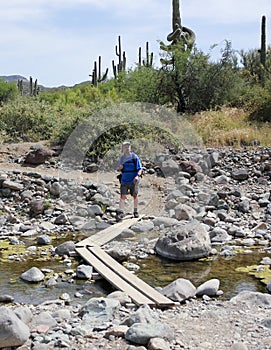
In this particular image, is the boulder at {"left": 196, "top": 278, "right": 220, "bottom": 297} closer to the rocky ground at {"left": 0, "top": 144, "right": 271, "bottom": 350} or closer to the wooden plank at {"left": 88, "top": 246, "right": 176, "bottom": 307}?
the rocky ground at {"left": 0, "top": 144, "right": 271, "bottom": 350}

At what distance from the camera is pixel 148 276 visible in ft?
23.3

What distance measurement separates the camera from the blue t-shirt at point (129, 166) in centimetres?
960

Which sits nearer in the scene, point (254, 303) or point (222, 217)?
point (254, 303)

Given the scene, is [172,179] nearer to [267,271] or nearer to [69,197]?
[69,197]

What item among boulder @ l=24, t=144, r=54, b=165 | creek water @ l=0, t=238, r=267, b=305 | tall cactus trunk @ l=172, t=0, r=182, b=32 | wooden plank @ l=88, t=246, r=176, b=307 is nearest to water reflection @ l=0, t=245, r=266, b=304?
creek water @ l=0, t=238, r=267, b=305

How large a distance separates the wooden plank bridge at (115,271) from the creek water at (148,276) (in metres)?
0.17

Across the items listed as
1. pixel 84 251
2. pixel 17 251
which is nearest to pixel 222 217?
pixel 84 251

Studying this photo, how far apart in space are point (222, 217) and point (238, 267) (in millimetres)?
2825

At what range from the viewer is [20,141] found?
1540 cm

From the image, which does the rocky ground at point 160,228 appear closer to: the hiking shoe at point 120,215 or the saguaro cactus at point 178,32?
the hiking shoe at point 120,215

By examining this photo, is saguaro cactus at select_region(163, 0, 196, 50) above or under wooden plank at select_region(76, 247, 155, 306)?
above

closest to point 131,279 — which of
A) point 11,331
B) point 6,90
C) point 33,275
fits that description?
point 33,275

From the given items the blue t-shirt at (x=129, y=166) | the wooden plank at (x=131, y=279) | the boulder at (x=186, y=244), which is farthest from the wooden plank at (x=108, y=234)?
the boulder at (x=186, y=244)

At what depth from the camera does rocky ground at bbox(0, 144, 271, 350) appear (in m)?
4.79
